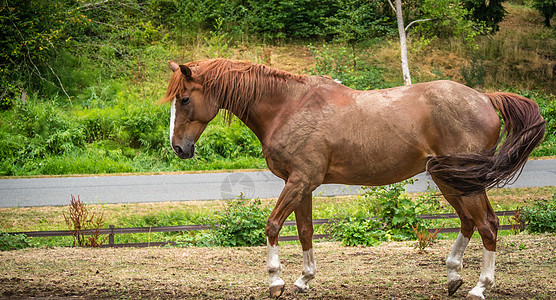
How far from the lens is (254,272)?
247 inches

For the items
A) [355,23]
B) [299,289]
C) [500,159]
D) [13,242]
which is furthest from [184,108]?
[355,23]

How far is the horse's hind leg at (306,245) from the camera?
5348mm

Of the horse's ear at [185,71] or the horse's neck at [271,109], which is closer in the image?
the horse's ear at [185,71]

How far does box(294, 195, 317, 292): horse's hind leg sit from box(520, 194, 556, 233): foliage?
4.72m

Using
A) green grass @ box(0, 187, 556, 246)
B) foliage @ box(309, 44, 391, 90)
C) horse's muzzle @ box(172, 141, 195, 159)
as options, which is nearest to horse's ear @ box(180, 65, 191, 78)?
horse's muzzle @ box(172, 141, 195, 159)

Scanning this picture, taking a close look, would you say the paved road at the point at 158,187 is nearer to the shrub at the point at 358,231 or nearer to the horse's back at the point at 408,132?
the shrub at the point at 358,231

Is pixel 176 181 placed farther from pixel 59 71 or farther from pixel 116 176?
pixel 59 71

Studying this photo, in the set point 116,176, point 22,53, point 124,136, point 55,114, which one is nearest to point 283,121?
point 116,176

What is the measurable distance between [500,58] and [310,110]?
20.5 metres

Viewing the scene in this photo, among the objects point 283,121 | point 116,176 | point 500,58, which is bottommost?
point 116,176

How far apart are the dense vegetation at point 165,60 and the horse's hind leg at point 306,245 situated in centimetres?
906

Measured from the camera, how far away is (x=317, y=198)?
1039 centimetres

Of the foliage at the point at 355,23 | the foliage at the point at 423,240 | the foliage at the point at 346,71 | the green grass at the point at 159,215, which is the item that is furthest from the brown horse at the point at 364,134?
the foliage at the point at 355,23

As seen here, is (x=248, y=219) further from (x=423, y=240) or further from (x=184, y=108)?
(x=184, y=108)
